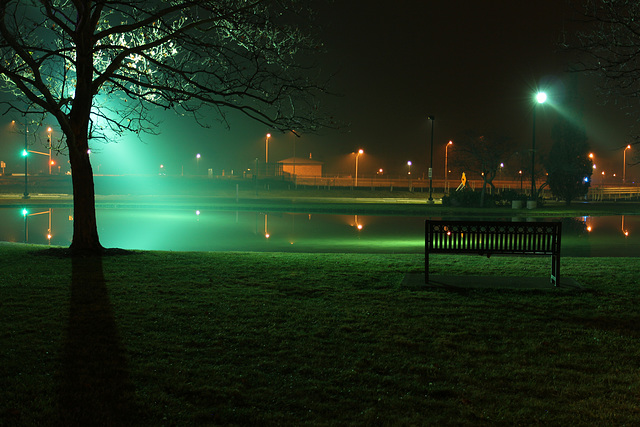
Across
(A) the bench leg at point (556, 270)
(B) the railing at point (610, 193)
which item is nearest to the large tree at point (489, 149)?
(B) the railing at point (610, 193)

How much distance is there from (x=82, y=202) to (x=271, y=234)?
9.01 metres

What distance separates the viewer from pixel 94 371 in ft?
16.4

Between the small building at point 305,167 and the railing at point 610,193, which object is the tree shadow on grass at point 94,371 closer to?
the railing at point 610,193

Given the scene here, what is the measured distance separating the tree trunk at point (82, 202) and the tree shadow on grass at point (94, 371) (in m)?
4.91

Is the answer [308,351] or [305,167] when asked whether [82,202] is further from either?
[305,167]

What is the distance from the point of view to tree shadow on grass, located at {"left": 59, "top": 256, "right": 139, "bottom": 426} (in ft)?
13.5

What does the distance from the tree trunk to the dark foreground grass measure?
2.58m

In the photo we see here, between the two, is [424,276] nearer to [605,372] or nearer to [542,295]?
[542,295]

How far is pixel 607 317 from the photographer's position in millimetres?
7223

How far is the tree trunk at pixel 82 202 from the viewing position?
41.0ft

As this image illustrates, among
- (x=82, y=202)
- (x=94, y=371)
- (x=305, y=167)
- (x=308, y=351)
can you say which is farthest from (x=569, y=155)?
(x=305, y=167)

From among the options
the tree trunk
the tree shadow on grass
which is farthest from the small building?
the tree shadow on grass

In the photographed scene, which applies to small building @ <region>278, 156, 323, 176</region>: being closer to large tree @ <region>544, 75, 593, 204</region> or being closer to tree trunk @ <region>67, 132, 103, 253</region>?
large tree @ <region>544, 75, 593, 204</region>

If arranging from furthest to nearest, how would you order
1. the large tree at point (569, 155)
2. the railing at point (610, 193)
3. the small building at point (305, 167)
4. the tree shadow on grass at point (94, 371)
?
the small building at point (305, 167) → the railing at point (610, 193) → the large tree at point (569, 155) → the tree shadow on grass at point (94, 371)
